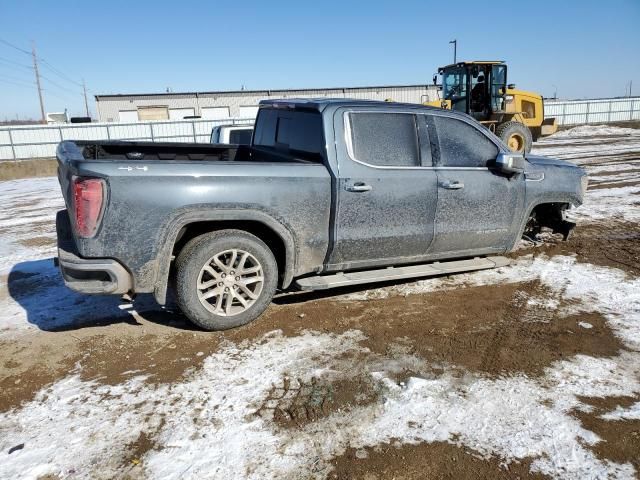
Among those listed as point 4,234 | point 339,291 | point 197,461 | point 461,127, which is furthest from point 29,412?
point 4,234

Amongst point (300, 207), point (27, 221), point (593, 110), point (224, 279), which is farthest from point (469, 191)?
point (593, 110)

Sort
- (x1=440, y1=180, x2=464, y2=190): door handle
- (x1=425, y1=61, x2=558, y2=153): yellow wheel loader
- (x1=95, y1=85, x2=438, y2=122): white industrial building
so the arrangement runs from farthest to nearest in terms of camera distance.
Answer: (x1=95, y1=85, x2=438, y2=122): white industrial building
(x1=425, y1=61, x2=558, y2=153): yellow wheel loader
(x1=440, y1=180, x2=464, y2=190): door handle

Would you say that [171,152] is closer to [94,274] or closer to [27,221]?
[94,274]

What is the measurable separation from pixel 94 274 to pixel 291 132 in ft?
7.57

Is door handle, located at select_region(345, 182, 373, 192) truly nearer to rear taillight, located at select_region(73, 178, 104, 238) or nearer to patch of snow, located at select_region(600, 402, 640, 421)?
rear taillight, located at select_region(73, 178, 104, 238)

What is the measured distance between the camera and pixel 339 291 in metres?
5.09

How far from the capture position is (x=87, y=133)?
2306 cm

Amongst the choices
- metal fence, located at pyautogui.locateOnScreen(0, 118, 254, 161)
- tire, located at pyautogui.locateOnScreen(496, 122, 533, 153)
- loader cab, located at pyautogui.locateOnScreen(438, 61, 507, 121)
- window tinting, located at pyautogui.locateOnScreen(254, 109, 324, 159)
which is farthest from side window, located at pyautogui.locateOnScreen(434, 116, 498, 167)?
metal fence, located at pyautogui.locateOnScreen(0, 118, 254, 161)

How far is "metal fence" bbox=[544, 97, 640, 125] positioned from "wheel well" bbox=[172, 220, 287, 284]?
1268 inches

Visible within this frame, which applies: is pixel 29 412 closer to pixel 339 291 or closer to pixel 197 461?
pixel 197 461

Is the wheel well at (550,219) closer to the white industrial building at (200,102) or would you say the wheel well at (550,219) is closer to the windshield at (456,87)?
the windshield at (456,87)

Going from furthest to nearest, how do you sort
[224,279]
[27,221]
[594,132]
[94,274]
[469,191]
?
[594,132]
[27,221]
[469,191]
[224,279]
[94,274]

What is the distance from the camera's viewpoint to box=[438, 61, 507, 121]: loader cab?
15484 millimetres

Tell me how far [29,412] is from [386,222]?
10.3ft
